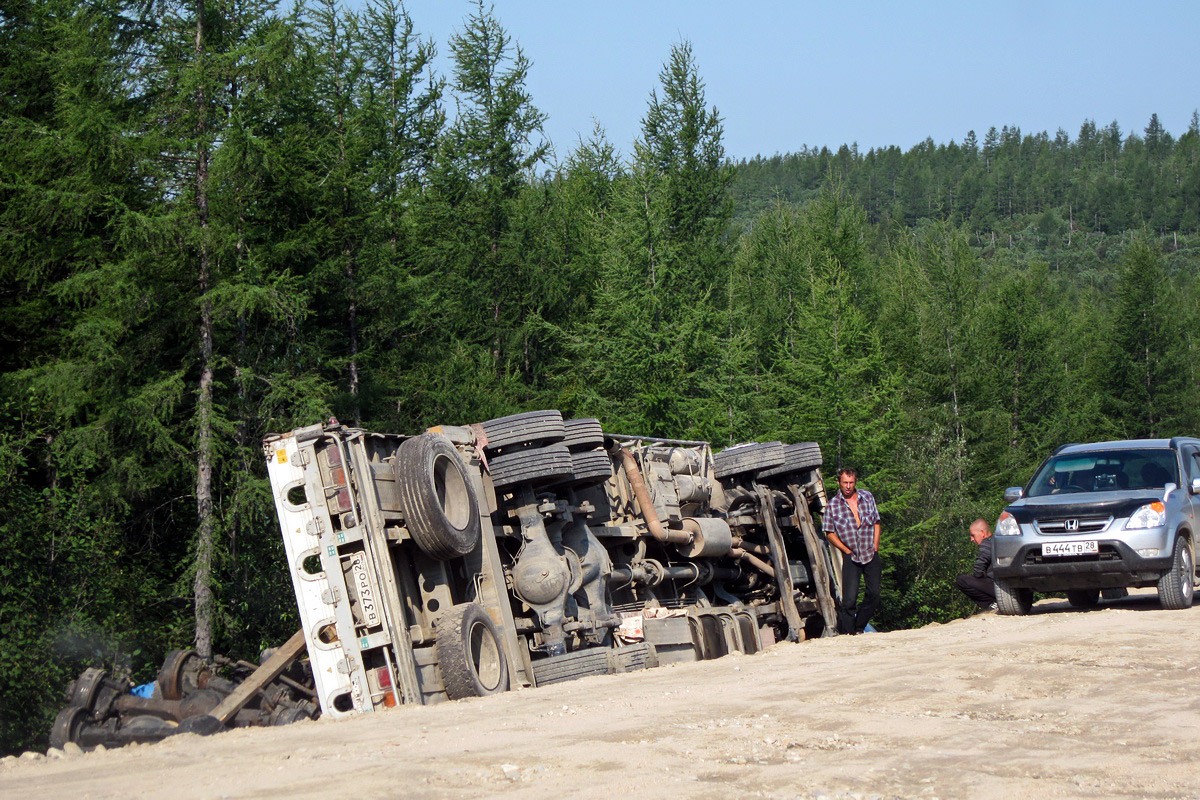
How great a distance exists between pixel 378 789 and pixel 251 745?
209 cm

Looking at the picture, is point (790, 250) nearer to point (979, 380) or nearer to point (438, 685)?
point (979, 380)

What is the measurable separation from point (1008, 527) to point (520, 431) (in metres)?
6.09

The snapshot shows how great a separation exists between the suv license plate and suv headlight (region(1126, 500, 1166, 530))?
1.49 ft

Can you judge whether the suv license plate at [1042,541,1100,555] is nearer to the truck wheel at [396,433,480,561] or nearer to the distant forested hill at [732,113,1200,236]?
the truck wheel at [396,433,480,561]

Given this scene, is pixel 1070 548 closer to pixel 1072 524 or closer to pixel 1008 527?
pixel 1072 524

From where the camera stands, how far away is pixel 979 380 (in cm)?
4422

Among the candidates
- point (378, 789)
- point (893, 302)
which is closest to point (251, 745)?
point (378, 789)

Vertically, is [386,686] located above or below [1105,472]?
above

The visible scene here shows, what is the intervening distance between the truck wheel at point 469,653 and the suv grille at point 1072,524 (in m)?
6.69

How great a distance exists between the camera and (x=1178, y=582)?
13.8 m

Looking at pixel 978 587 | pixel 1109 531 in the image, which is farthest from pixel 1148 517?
pixel 978 587

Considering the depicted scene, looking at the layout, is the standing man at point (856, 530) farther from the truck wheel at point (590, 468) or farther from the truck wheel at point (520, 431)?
the truck wheel at point (520, 431)

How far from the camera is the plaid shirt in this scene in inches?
589

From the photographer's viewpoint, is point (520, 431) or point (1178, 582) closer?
point (520, 431)
